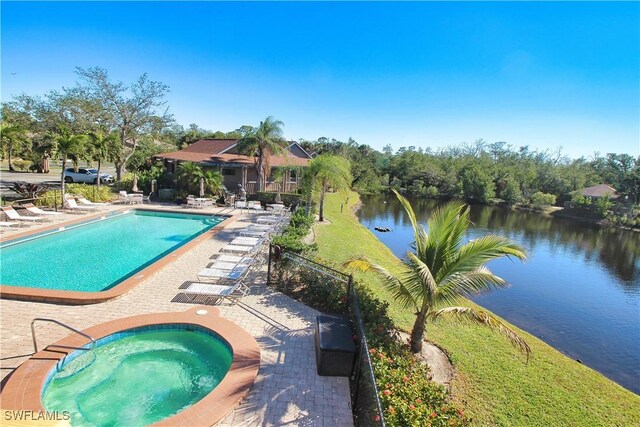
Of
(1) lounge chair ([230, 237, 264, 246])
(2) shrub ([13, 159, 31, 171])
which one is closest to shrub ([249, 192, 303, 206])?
(1) lounge chair ([230, 237, 264, 246])

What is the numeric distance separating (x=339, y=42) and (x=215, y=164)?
12.5 metres

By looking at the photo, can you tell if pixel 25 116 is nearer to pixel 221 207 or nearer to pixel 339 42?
pixel 221 207

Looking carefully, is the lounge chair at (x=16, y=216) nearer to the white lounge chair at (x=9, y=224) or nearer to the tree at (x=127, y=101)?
the white lounge chair at (x=9, y=224)

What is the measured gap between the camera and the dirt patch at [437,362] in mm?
6781

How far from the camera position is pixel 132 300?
27.6ft

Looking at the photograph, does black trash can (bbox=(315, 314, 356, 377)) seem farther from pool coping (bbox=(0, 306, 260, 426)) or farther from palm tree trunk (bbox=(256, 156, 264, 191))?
palm tree trunk (bbox=(256, 156, 264, 191))

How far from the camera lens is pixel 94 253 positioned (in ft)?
41.4

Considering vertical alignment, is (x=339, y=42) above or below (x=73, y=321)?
above

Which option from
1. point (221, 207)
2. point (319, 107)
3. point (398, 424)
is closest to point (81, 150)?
point (221, 207)

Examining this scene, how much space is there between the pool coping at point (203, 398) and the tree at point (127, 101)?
25822 mm

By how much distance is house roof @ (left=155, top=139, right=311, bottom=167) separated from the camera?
2602cm

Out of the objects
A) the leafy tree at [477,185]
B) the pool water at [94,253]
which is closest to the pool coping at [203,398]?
the pool water at [94,253]

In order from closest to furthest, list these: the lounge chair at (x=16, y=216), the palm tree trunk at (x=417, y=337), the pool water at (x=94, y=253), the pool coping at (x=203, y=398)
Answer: the pool coping at (x=203, y=398)
the palm tree trunk at (x=417, y=337)
the pool water at (x=94, y=253)
the lounge chair at (x=16, y=216)

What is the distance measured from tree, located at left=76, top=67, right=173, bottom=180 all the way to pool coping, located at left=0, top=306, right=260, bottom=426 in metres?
25.8
